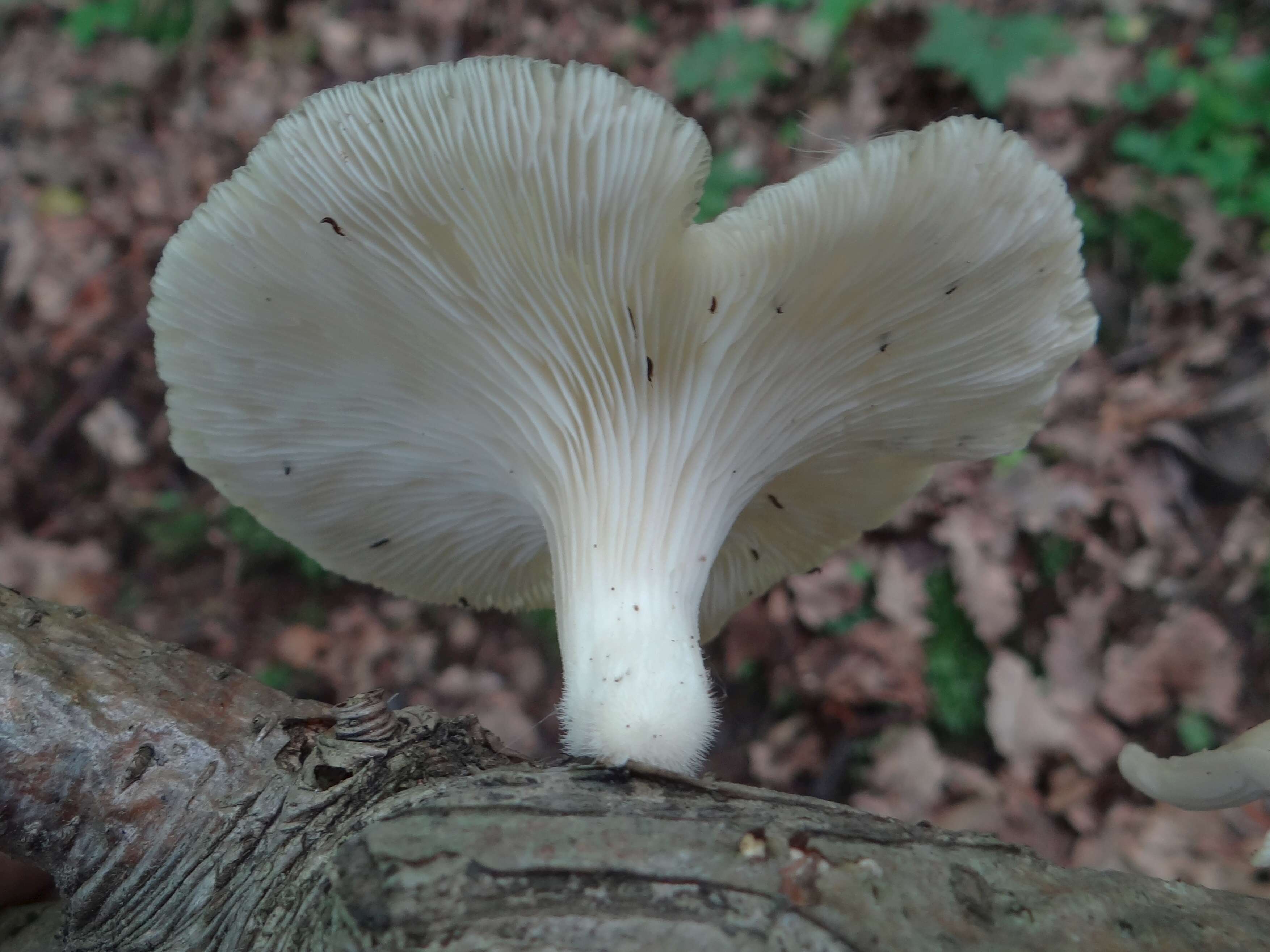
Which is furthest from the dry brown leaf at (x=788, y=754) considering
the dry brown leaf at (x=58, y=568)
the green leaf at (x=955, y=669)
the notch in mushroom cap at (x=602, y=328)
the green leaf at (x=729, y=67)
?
the green leaf at (x=729, y=67)

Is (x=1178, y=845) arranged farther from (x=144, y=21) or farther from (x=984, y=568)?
(x=144, y=21)

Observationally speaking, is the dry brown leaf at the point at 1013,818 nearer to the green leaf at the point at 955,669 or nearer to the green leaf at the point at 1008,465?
the green leaf at the point at 955,669

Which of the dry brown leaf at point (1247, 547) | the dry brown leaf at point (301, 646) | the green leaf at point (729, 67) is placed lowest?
the dry brown leaf at point (301, 646)

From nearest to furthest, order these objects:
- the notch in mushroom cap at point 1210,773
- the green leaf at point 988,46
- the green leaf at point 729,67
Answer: the notch in mushroom cap at point 1210,773, the green leaf at point 988,46, the green leaf at point 729,67

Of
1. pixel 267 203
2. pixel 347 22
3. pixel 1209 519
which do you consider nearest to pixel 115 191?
pixel 347 22

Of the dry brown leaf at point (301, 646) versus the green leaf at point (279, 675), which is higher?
the dry brown leaf at point (301, 646)

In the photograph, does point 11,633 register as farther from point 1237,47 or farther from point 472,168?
point 1237,47

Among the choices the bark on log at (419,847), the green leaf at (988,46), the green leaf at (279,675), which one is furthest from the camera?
the green leaf at (988,46)
